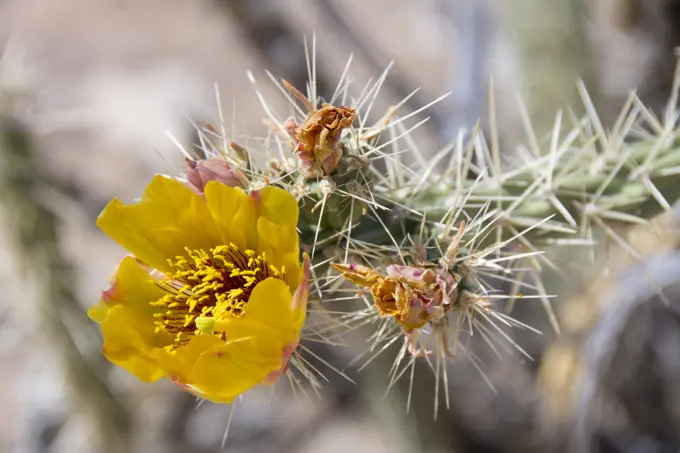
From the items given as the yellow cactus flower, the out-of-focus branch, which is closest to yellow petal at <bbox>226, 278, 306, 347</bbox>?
the yellow cactus flower

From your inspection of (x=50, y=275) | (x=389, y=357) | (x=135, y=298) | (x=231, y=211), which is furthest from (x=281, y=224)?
(x=50, y=275)

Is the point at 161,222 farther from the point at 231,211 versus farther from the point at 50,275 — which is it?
the point at 50,275

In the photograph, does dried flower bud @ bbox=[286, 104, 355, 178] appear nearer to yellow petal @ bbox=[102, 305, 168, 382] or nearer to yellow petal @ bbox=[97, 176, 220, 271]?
yellow petal @ bbox=[97, 176, 220, 271]

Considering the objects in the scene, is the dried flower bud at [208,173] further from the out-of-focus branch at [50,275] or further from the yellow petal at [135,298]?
the out-of-focus branch at [50,275]

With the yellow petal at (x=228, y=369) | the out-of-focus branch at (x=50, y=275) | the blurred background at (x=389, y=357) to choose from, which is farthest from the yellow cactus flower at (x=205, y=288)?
the out-of-focus branch at (x=50, y=275)

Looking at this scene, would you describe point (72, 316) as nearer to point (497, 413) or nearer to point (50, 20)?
point (497, 413)

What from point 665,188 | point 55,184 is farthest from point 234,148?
point 55,184
